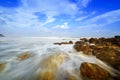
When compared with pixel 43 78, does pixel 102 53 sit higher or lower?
higher

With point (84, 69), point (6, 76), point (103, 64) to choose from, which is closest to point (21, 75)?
point (6, 76)

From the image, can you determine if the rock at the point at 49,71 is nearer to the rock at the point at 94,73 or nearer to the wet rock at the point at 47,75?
the wet rock at the point at 47,75

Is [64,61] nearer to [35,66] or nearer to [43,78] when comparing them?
[35,66]

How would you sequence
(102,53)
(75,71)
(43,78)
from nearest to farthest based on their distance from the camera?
(43,78), (75,71), (102,53)

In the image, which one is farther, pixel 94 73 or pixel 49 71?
pixel 49 71

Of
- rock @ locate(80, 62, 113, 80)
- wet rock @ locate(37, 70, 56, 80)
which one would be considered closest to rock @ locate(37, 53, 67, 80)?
wet rock @ locate(37, 70, 56, 80)

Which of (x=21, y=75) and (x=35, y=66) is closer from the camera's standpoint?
(x=21, y=75)

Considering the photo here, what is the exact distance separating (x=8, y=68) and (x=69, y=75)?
279 centimetres

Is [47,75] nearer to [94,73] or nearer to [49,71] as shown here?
[49,71]

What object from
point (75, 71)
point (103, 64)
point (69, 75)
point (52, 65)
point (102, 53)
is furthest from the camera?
point (102, 53)

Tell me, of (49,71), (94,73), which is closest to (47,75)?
(49,71)

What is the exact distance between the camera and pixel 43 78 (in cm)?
440

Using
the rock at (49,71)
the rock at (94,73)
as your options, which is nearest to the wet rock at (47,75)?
the rock at (49,71)

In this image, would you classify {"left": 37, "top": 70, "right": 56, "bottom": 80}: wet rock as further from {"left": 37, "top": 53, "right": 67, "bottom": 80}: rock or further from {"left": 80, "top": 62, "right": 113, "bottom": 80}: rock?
{"left": 80, "top": 62, "right": 113, "bottom": 80}: rock
